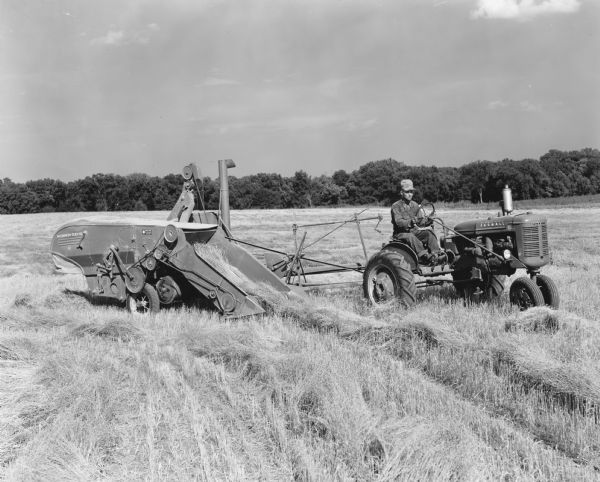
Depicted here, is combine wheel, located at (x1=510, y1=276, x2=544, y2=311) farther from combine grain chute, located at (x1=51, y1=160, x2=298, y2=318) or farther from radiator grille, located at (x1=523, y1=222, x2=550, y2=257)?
combine grain chute, located at (x1=51, y1=160, x2=298, y2=318)

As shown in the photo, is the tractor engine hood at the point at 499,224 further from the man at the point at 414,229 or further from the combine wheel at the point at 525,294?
the combine wheel at the point at 525,294

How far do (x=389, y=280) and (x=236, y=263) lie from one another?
2109 millimetres

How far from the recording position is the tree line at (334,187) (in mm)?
41906

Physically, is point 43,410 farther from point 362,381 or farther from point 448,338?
point 448,338

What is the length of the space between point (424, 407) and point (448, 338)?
1520 mm

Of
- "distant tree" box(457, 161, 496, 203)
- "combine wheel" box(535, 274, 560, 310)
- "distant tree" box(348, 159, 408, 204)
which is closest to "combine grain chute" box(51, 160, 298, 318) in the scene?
"combine wheel" box(535, 274, 560, 310)

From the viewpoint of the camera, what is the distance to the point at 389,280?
7.39m

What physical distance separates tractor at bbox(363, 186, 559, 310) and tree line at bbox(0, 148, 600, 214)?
93.8ft

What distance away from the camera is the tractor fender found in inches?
289

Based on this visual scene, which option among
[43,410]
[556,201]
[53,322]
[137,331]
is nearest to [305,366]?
[43,410]

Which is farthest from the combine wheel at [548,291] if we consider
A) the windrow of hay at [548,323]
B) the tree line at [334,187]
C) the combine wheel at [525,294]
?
the tree line at [334,187]

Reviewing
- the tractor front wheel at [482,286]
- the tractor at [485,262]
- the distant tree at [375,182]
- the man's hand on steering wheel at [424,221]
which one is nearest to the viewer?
the tractor at [485,262]

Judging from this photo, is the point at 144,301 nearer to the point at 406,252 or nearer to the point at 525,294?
the point at 406,252

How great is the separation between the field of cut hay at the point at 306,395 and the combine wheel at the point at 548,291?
1.36 feet
